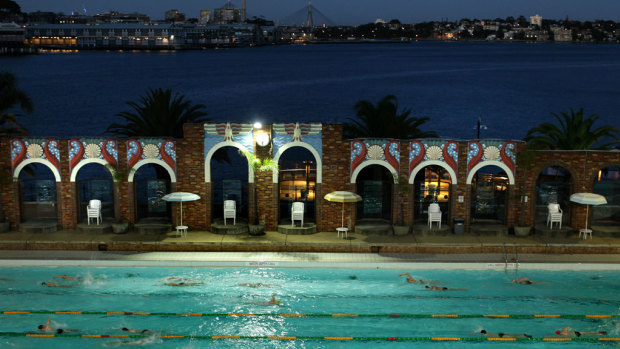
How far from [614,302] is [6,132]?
86.0 ft

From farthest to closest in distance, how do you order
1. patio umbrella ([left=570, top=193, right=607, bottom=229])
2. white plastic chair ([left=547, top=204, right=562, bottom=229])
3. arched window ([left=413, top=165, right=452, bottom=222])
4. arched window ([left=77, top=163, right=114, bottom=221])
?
arched window ([left=413, top=165, right=452, bottom=222]) < arched window ([left=77, top=163, right=114, bottom=221]) < white plastic chair ([left=547, top=204, right=562, bottom=229]) < patio umbrella ([left=570, top=193, right=607, bottom=229])

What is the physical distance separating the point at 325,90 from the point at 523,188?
105 metres

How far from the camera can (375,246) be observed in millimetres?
22734

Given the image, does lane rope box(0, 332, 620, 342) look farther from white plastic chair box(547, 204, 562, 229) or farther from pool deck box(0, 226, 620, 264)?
white plastic chair box(547, 204, 562, 229)

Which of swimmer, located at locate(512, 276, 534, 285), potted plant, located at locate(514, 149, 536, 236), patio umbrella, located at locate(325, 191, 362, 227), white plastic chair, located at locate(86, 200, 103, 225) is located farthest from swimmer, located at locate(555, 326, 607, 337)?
white plastic chair, located at locate(86, 200, 103, 225)

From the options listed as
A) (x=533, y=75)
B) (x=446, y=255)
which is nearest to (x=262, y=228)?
(x=446, y=255)

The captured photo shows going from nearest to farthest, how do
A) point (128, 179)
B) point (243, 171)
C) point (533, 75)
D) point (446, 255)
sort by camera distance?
point (446, 255)
point (128, 179)
point (243, 171)
point (533, 75)

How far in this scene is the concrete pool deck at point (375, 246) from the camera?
73.8ft

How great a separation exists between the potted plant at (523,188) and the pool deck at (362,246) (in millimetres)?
329

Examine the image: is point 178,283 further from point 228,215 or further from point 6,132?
point 6,132

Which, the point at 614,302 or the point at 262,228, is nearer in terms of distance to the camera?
the point at 614,302

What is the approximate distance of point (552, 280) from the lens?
68.9 feet

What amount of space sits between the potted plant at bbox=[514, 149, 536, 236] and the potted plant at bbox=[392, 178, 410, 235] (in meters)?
4.08

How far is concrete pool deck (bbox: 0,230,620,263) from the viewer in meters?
22.5
